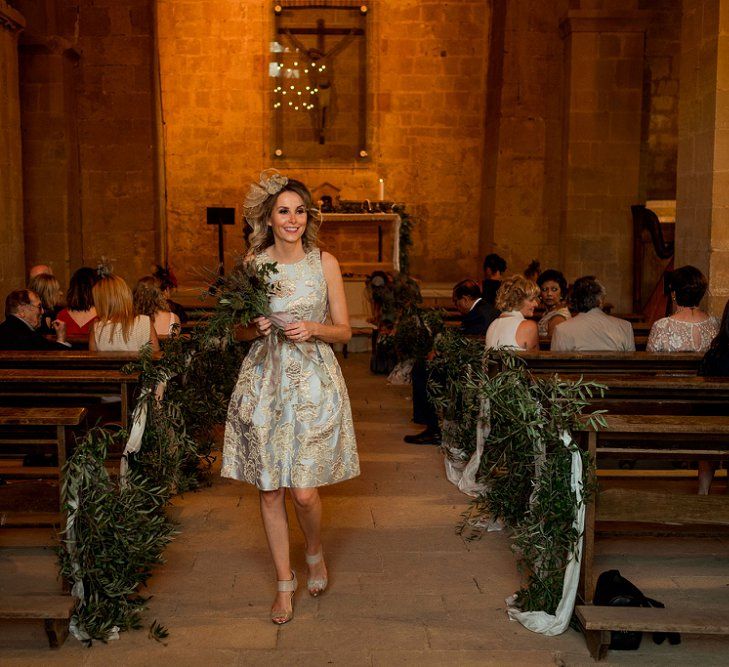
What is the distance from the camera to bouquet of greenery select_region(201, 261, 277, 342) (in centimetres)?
368

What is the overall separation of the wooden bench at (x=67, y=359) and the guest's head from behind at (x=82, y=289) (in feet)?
3.90

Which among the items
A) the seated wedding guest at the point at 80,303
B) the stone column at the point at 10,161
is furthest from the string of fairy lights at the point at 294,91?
the seated wedding guest at the point at 80,303

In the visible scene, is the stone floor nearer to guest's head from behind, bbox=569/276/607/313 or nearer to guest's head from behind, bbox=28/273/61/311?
guest's head from behind, bbox=569/276/607/313

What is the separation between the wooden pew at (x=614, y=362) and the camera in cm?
548

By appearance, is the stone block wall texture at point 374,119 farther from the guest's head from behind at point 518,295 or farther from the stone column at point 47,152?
the guest's head from behind at point 518,295

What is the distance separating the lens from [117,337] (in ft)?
19.6

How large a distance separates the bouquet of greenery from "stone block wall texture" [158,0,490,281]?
41.0 ft

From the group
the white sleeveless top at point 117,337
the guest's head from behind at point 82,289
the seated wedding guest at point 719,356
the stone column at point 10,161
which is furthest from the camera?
the stone column at point 10,161

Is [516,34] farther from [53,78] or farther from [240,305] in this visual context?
[240,305]

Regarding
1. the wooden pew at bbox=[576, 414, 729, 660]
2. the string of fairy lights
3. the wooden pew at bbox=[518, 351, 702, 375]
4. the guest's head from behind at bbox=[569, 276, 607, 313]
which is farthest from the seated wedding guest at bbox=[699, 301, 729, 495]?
the string of fairy lights

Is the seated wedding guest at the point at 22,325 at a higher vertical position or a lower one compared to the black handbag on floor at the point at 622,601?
higher

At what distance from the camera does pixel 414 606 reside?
3.94 meters

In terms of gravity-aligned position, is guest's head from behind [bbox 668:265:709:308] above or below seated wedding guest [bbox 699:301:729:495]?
above

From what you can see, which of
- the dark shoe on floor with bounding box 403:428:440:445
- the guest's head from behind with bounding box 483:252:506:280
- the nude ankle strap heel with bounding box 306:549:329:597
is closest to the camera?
the nude ankle strap heel with bounding box 306:549:329:597
